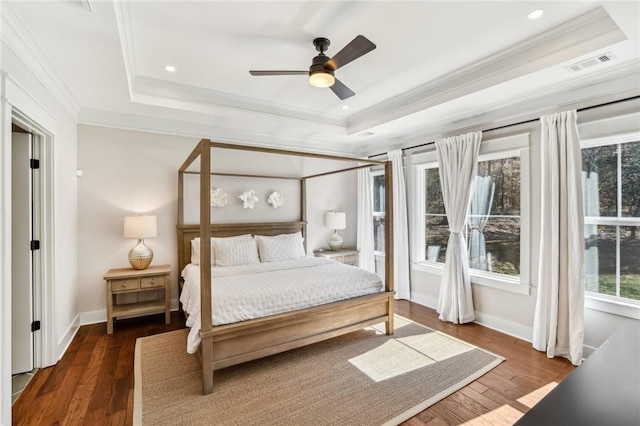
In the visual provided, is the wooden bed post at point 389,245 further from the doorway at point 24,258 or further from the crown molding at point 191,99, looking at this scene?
the doorway at point 24,258

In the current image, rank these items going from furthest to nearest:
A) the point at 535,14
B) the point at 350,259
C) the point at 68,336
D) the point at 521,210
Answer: the point at 350,259
the point at 521,210
the point at 68,336
the point at 535,14

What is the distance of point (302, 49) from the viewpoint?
2.67 m

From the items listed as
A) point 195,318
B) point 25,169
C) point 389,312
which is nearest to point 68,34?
point 25,169

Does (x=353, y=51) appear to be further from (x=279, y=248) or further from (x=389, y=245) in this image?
(x=279, y=248)

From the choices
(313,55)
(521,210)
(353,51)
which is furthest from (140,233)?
(521,210)

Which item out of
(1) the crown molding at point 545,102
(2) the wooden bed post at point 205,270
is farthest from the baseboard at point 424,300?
(2) the wooden bed post at point 205,270

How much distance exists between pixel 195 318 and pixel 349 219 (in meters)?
3.77

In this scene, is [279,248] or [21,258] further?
[279,248]

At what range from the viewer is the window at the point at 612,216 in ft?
8.96

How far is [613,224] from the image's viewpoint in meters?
2.83

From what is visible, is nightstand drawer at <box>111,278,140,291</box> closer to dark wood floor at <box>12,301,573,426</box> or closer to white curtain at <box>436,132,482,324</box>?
dark wood floor at <box>12,301,573,426</box>

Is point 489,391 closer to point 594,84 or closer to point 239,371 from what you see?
point 239,371

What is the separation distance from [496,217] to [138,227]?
4.37 metres

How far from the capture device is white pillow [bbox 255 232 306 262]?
4.30m
